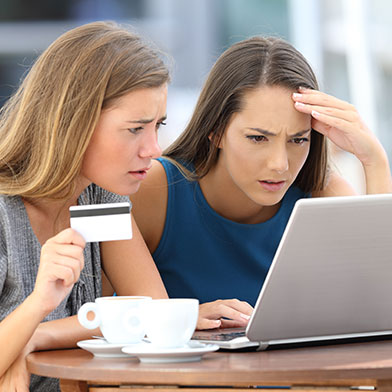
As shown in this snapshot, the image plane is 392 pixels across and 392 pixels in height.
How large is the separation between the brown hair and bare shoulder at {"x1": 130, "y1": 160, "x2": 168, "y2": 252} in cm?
7

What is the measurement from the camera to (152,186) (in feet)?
6.42

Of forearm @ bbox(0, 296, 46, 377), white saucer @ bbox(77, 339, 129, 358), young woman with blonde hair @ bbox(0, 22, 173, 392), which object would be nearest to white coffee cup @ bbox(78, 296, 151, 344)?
white saucer @ bbox(77, 339, 129, 358)

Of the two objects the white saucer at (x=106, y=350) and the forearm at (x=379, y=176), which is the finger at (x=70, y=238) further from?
the forearm at (x=379, y=176)

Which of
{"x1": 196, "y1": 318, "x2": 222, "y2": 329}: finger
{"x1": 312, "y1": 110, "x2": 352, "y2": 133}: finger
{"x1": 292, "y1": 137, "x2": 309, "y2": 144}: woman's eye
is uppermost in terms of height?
{"x1": 312, "y1": 110, "x2": 352, "y2": 133}: finger

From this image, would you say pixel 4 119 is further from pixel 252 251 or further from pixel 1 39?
pixel 1 39

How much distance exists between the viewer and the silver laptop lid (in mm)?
1035

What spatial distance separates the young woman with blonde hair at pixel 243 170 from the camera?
1.78m

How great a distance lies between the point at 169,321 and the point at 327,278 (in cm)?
25

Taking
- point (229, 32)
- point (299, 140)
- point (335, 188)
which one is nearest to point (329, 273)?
point (299, 140)

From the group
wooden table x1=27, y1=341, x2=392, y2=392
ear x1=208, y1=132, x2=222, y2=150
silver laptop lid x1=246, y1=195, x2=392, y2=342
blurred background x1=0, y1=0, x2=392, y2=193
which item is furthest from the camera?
blurred background x1=0, y1=0, x2=392, y2=193

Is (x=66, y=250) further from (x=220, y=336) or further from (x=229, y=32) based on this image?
(x=229, y=32)

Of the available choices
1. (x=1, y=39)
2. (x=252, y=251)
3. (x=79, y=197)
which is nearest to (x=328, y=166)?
(x=252, y=251)

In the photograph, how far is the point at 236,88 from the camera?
71.8 inches

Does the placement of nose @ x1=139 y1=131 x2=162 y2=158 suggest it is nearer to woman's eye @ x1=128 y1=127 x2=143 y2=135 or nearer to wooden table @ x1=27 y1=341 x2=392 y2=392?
woman's eye @ x1=128 y1=127 x2=143 y2=135
